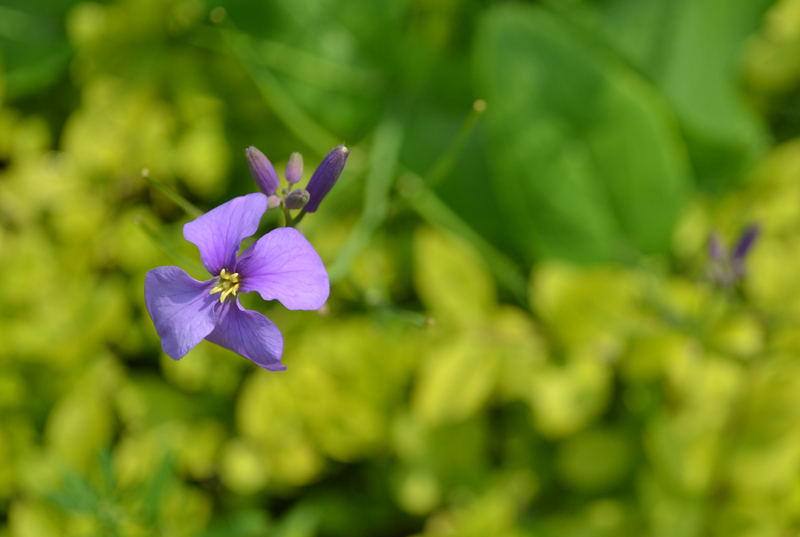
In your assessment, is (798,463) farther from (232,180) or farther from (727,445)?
(232,180)

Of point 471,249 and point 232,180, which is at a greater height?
point 471,249

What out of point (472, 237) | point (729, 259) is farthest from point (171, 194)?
point (729, 259)

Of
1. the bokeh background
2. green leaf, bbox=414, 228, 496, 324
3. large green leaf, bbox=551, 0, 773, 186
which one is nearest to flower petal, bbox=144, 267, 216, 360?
the bokeh background

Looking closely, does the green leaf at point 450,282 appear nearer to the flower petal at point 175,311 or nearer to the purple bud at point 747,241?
the purple bud at point 747,241

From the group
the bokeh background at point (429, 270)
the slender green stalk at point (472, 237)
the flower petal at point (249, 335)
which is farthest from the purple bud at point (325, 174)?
the slender green stalk at point (472, 237)

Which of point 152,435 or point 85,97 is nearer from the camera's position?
point 152,435

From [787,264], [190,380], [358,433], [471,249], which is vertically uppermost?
[787,264]

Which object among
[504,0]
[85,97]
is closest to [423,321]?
[504,0]
